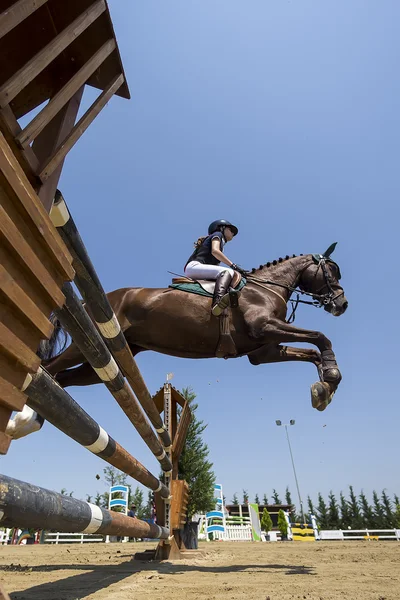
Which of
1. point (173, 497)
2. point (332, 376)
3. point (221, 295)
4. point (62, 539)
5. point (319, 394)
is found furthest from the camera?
point (62, 539)

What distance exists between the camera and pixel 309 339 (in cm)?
354

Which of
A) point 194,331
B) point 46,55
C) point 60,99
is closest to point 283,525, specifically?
point 194,331

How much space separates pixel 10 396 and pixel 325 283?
12.6ft

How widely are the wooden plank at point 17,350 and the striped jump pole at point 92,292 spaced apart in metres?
0.47

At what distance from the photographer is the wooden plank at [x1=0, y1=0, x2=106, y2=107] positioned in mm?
993

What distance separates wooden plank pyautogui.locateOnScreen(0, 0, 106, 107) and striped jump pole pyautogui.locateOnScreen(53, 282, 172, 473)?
57 centimetres

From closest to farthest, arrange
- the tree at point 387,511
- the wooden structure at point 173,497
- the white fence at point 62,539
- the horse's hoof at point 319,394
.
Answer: the horse's hoof at point 319,394
the wooden structure at point 173,497
the white fence at point 62,539
the tree at point 387,511

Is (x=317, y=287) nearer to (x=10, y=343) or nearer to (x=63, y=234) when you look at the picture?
(x=63, y=234)

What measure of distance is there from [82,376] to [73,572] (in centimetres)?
183

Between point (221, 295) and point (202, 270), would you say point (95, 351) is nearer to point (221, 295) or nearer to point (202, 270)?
point (221, 295)

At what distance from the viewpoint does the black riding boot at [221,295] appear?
3352 mm

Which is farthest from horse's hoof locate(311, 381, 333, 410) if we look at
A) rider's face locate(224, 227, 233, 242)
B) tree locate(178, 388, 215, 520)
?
tree locate(178, 388, 215, 520)

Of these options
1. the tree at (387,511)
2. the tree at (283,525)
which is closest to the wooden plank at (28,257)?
the tree at (283,525)

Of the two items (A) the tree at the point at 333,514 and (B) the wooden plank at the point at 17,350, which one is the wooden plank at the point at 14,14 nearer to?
(B) the wooden plank at the point at 17,350
